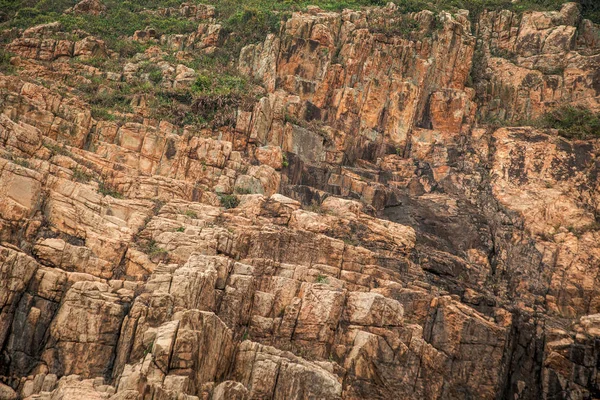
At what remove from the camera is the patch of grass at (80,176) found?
105 ft

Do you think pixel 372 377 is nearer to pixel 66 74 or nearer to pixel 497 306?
pixel 497 306

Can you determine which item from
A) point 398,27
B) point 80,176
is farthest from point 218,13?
point 80,176

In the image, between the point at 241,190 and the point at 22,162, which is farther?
the point at 241,190

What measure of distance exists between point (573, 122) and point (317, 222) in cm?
2216

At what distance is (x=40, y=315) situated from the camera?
25.3 meters

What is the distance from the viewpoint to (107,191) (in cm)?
3306

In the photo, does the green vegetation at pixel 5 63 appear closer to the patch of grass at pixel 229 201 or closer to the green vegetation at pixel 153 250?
the patch of grass at pixel 229 201

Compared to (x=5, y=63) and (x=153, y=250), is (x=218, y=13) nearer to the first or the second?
(x=5, y=63)

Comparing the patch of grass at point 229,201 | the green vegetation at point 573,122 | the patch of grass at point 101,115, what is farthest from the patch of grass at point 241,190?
the green vegetation at point 573,122

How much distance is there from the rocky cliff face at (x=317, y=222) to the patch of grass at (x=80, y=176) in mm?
113

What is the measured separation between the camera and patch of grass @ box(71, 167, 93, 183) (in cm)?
3209

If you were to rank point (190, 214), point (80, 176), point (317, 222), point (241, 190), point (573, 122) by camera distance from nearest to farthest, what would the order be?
point (80, 176) < point (190, 214) < point (317, 222) < point (241, 190) < point (573, 122)

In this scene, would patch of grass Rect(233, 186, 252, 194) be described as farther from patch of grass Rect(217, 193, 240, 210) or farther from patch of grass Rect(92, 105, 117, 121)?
patch of grass Rect(92, 105, 117, 121)

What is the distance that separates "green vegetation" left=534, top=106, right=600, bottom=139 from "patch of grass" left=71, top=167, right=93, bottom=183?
31025mm
